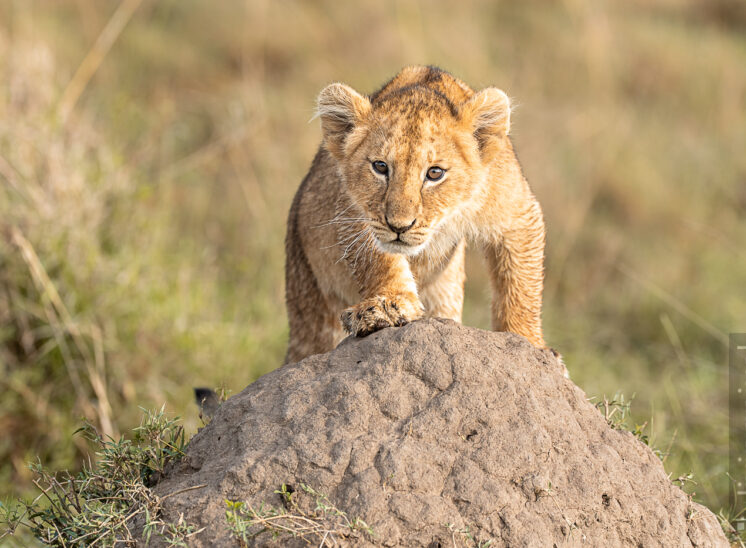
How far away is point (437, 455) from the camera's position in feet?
11.3

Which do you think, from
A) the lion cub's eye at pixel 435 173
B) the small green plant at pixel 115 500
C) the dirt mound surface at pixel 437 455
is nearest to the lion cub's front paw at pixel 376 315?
the dirt mound surface at pixel 437 455

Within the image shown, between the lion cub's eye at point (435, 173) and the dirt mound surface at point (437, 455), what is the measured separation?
3.11ft

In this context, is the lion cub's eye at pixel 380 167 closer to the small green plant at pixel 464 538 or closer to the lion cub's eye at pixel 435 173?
the lion cub's eye at pixel 435 173

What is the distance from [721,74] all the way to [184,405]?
36.2 feet

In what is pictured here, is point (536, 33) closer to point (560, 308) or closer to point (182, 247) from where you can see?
point (560, 308)

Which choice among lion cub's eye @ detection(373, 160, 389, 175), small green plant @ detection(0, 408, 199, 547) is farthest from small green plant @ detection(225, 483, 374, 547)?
lion cub's eye @ detection(373, 160, 389, 175)

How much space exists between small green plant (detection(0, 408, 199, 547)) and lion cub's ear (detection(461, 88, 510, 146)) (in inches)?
85.8

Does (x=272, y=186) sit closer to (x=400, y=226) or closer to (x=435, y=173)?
(x=435, y=173)

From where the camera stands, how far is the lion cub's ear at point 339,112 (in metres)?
4.79

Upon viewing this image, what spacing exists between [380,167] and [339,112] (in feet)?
1.65

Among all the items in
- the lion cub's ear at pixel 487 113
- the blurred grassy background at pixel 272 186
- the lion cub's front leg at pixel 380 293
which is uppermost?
the lion cub's ear at pixel 487 113

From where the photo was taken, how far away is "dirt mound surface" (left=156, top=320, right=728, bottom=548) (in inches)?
130

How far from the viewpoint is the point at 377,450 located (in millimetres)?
3420

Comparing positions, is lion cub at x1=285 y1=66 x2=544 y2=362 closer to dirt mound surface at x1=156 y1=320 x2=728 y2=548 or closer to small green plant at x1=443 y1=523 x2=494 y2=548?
dirt mound surface at x1=156 y1=320 x2=728 y2=548
